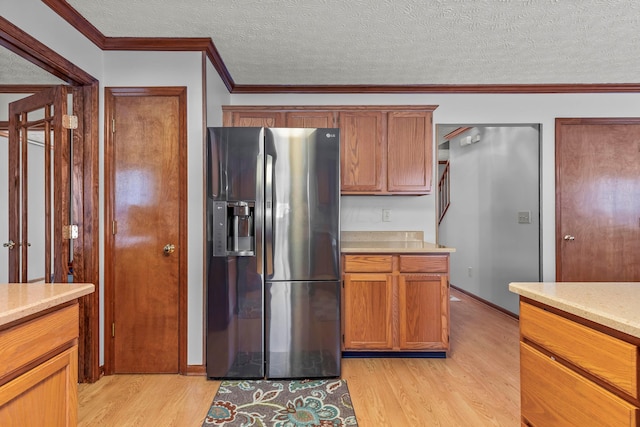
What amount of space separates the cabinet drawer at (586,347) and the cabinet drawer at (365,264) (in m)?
1.40

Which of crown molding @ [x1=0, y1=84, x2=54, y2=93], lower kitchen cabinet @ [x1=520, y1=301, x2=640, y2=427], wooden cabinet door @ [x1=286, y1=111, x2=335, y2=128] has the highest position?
crown molding @ [x1=0, y1=84, x2=54, y2=93]

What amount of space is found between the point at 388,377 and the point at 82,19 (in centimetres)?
305

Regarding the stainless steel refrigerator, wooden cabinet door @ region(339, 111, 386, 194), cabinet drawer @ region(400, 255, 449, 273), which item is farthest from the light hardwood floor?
wooden cabinet door @ region(339, 111, 386, 194)

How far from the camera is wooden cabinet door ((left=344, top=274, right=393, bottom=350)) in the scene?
2770mm

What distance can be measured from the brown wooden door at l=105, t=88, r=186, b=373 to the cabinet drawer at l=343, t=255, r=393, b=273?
1212 millimetres

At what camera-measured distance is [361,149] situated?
10.3 feet

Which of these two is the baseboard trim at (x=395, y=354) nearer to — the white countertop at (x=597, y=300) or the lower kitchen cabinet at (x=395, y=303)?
the lower kitchen cabinet at (x=395, y=303)

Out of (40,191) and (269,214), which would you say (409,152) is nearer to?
(269,214)

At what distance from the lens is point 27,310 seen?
1.06m

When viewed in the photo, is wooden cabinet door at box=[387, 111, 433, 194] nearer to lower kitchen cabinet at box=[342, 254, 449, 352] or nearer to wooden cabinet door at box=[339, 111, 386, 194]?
wooden cabinet door at box=[339, 111, 386, 194]

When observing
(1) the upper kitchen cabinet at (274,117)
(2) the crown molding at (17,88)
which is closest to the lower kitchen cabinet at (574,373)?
(1) the upper kitchen cabinet at (274,117)

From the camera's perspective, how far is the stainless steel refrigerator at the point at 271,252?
8.07 feet

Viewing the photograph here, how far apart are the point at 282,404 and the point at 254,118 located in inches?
89.3

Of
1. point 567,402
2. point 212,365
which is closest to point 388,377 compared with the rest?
point 212,365
